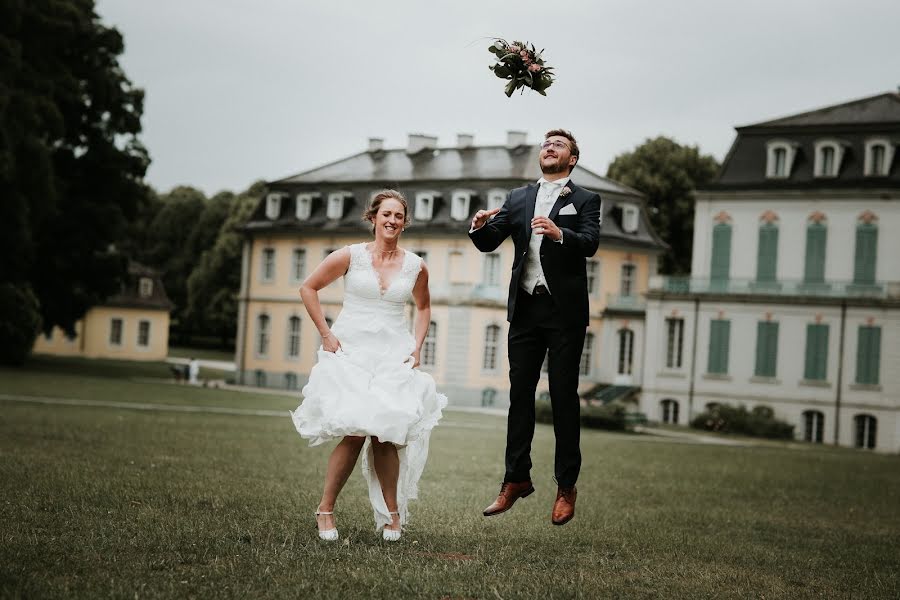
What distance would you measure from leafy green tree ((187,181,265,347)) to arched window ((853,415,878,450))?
40.2 meters

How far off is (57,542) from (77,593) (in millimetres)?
1177

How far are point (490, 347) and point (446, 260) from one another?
394 cm

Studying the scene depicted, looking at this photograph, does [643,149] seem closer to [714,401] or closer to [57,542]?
[714,401]

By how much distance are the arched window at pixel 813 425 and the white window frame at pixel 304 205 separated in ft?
73.8

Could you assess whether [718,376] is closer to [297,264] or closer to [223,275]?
[297,264]

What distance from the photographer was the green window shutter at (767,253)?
3875 centimetres

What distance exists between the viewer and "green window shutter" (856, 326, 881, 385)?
36.7 m

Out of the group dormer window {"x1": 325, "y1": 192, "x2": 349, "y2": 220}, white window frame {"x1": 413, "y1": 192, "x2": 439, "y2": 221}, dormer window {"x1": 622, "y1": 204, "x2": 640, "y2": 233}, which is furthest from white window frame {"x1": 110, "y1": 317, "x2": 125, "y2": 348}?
dormer window {"x1": 622, "y1": 204, "x2": 640, "y2": 233}

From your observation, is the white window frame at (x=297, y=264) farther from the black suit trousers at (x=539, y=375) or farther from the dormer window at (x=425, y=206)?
the black suit trousers at (x=539, y=375)

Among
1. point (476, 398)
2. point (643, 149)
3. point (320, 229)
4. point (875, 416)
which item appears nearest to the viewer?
point (875, 416)

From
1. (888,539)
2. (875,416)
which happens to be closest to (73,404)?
(888,539)

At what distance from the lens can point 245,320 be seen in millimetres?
51219

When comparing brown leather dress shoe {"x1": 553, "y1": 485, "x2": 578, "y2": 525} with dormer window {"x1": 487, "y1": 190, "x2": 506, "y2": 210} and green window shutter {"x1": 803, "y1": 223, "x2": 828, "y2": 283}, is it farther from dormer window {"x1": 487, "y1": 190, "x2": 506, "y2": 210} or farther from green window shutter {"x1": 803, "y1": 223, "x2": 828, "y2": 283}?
dormer window {"x1": 487, "y1": 190, "x2": 506, "y2": 210}

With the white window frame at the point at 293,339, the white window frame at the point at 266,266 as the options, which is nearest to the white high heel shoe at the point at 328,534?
the white window frame at the point at 293,339
